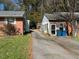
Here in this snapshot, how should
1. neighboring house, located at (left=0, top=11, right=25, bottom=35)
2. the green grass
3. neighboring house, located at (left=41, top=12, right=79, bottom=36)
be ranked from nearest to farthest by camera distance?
the green grass → neighboring house, located at (left=0, top=11, right=25, bottom=35) → neighboring house, located at (left=41, top=12, right=79, bottom=36)

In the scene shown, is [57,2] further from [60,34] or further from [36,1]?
[36,1]

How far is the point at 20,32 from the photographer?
38188mm

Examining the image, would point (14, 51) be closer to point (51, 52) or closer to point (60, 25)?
point (51, 52)

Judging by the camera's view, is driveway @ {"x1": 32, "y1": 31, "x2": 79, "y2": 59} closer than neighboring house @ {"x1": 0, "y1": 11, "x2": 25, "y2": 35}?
Yes

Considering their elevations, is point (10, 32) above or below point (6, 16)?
below

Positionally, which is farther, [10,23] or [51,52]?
[10,23]

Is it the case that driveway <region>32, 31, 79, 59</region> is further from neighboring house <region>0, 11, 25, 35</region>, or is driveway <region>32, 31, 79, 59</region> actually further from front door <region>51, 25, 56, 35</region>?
front door <region>51, 25, 56, 35</region>

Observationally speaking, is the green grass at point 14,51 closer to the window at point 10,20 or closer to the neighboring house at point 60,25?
the window at point 10,20

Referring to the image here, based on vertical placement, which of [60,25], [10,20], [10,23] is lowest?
[60,25]

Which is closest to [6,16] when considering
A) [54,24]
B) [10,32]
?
[10,32]

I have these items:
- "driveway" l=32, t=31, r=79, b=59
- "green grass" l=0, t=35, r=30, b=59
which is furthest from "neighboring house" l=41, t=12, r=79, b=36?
"driveway" l=32, t=31, r=79, b=59

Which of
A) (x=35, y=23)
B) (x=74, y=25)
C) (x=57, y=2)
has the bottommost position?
(x=35, y=23)

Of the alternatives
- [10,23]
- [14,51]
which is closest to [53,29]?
[10,23]

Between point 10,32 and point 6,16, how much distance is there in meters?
2.54
